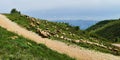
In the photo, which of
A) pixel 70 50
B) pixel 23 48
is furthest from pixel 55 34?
pixel 23 48

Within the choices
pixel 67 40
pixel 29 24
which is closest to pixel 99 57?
pixel 67 40

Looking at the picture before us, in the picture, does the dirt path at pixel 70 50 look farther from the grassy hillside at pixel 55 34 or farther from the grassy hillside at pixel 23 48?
the grassy hillside at pixel 23 48

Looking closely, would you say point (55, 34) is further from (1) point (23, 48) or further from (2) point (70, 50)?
(1) point (23, 48)

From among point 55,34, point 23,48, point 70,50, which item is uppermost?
point 23,48

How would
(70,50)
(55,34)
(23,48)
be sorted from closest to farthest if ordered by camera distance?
(23,48), (70,50), (55,34)

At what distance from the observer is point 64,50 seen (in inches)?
1779

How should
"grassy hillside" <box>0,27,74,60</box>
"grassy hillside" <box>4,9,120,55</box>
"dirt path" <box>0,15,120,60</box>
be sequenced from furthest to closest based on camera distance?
"grassy hillside" <box>4,9,120,55</box> → "dirt path" <box>0,15,120,60</box> → "grassy hillside" <box>0,27,74,60</box>

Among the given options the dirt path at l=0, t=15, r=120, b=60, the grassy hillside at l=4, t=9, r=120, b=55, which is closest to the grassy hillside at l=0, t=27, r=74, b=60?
the dirt path at l=0, t=15, r=120, b=60

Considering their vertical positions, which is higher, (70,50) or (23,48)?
(23,48)

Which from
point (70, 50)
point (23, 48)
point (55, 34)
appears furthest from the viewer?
point (55, 34)

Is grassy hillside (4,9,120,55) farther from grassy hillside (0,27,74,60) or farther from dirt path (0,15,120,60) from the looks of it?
grassy hillside (0,27,74,60)

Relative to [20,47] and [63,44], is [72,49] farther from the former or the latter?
[20,47]

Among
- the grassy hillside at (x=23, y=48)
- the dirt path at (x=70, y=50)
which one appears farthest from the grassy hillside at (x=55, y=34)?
the grassy hillside at (x=23, y=48)

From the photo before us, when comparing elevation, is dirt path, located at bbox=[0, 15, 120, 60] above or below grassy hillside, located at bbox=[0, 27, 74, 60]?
below
